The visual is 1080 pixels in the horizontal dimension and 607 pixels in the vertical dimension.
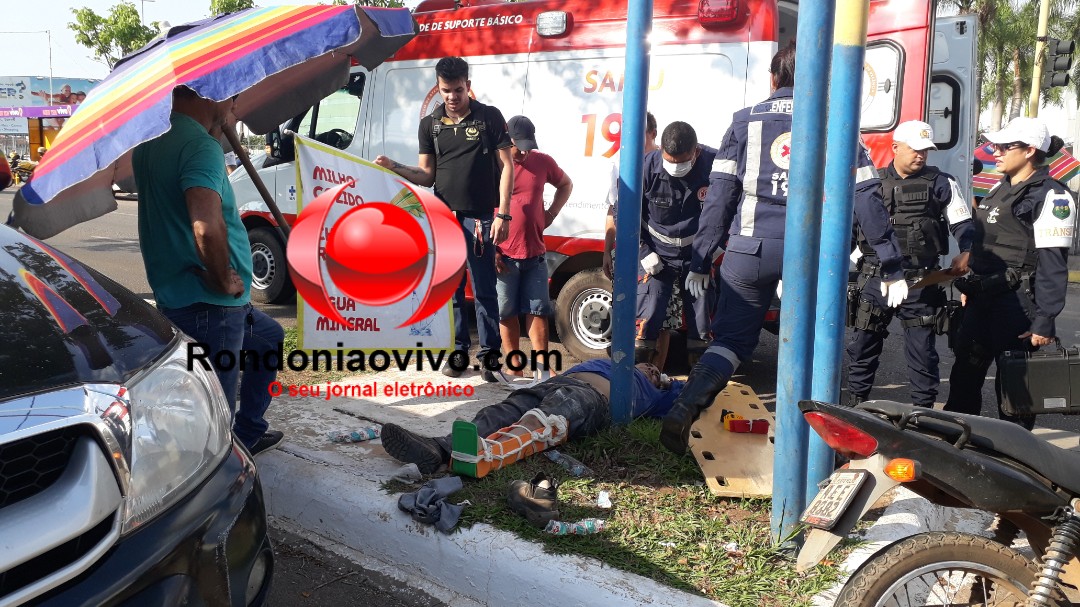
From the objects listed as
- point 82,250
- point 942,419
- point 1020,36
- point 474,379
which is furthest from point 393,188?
point 1020,36

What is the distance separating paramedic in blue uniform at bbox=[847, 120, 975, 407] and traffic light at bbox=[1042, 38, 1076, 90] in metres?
8.07

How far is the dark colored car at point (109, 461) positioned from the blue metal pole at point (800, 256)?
1.84m

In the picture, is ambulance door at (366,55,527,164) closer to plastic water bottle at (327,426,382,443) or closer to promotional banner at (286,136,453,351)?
promotional banner at (286,136,453,351)

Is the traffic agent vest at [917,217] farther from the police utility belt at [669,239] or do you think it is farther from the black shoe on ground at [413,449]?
the black shoe on ground at [413,449]

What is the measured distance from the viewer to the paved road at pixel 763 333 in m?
6.16

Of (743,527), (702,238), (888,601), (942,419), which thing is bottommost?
(743,527)

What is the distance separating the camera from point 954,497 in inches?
91.4

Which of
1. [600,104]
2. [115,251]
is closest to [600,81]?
[600,104]

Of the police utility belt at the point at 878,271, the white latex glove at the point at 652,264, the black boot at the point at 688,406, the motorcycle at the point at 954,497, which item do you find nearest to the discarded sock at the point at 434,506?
the black boot at the point at 688,406

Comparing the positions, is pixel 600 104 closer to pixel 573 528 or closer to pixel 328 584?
pixel 573 528

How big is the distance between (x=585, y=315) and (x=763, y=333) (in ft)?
7.74

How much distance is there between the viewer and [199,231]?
3.17m

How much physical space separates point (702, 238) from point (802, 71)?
1649mm

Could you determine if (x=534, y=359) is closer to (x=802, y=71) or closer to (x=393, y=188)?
(x=393, y=188)
